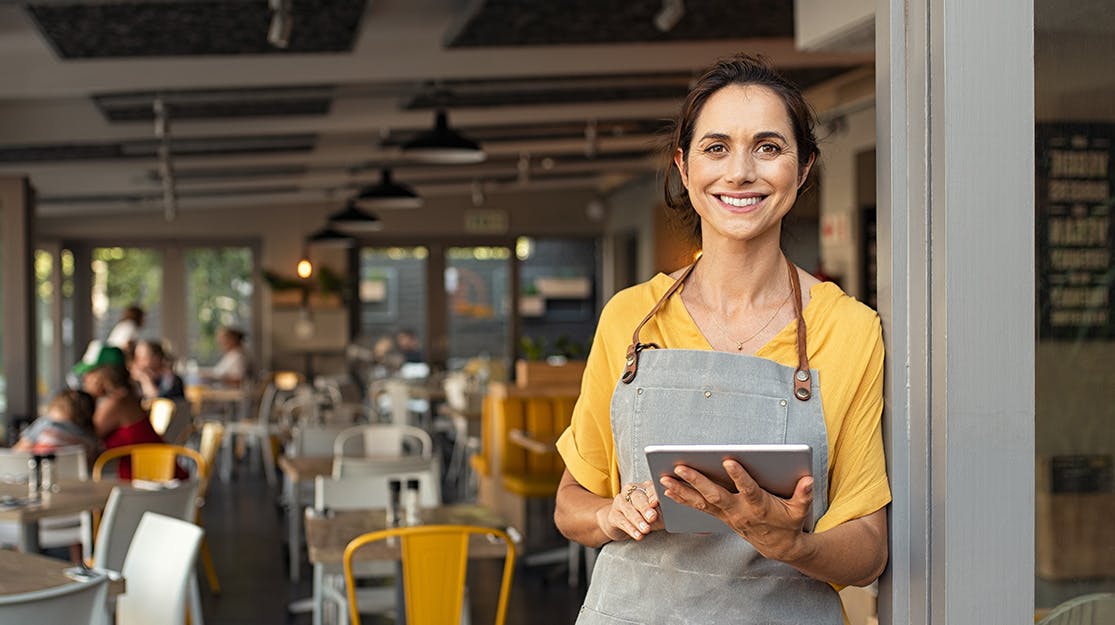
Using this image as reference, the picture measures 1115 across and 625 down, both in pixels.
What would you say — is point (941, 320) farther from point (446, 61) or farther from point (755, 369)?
point (446, 61)

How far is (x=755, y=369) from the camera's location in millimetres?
1804

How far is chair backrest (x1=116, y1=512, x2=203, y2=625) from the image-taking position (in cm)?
406

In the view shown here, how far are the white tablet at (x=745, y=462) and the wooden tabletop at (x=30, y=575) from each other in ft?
8.47

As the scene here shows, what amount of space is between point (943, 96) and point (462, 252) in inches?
697

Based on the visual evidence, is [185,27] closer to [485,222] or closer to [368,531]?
[368,531]

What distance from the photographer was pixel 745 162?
71.9 inches

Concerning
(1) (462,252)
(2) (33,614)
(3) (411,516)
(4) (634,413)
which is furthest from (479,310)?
(4) (634,413)

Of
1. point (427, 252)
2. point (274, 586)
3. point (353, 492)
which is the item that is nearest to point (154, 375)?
point (274, 586)

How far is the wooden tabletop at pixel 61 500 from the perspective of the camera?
5.54 meters

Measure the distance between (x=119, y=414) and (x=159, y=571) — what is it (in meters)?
3.85

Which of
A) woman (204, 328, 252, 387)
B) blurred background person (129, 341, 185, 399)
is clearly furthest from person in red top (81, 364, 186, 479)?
woman (204, 328, 252, 387)

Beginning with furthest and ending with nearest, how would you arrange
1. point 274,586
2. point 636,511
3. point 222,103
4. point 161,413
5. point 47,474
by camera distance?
1. point 161,413
2. point 222,103
3. point 274,586
4. point 47,474
5. point 636,511

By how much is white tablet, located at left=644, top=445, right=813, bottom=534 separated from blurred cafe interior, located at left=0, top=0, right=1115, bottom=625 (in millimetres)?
335

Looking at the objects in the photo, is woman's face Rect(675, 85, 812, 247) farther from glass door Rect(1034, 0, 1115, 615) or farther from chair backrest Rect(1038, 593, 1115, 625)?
chair backrest Rect(1038, 593, 1115, 625)
